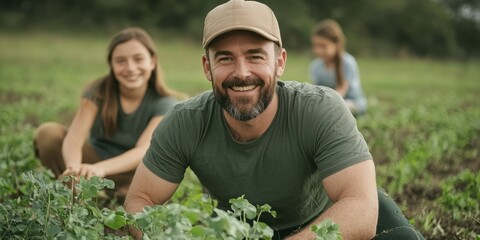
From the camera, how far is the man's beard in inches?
104

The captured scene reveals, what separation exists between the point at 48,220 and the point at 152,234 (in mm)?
586

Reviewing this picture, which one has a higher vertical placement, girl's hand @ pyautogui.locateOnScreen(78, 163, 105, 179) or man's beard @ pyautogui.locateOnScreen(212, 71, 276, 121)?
man's beard @ pyautogui.locateOnScreen(212, 71, 276, 121)

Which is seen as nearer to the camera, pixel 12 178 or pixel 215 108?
pixel 215 108

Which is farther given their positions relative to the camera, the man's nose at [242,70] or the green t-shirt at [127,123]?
the green t-shirt at [127,123]

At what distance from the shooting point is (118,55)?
Answer: 4457mm

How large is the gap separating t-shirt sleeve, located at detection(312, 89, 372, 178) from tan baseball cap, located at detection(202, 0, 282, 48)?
1.44ft

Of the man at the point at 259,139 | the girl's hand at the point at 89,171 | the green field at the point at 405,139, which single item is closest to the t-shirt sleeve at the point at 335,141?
the man at the point at 259,139

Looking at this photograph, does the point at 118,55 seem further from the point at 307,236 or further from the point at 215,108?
the point at 307,236

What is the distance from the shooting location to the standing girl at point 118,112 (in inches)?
170

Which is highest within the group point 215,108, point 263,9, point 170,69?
point 263,9

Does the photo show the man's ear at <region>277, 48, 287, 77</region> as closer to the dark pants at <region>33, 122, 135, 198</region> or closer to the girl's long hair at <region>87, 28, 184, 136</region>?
the girl's long hair at <region>87, 28, 184, 136</region>

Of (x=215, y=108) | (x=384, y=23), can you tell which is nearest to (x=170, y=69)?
(x=215, y=108)

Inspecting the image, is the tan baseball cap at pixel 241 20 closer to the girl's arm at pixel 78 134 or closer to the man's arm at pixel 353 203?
the man's arm at pixel 353 203

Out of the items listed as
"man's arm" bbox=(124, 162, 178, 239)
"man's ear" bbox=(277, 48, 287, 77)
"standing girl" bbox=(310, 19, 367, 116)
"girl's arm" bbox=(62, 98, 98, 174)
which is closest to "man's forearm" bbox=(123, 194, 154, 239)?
"man's arm" bbox=(124, 162, 178, 239)
